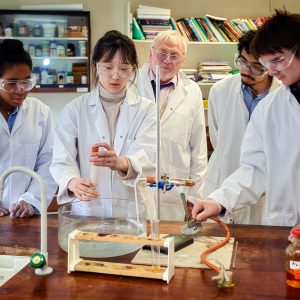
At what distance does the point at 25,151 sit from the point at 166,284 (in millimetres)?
1159

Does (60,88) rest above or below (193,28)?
below

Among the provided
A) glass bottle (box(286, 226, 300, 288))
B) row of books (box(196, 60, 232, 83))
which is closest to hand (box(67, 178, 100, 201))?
glass bottle (box(286, 226, 300, 288))

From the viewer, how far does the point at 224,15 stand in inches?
172

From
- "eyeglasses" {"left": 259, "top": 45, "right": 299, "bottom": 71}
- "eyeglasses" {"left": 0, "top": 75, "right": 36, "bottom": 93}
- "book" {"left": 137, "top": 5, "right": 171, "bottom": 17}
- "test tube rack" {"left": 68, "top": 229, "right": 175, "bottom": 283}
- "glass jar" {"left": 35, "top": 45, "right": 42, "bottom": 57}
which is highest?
"book" {"left": 137, "top": 5, "right": 171, "bottom": 17}

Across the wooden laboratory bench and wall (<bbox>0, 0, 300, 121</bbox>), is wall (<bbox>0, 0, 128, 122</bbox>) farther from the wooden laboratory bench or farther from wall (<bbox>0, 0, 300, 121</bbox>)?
the wooden laboratory bench

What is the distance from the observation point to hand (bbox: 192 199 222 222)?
160 cm

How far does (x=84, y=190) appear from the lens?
1653mm

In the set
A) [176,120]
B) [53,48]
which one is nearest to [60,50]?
[53,48]

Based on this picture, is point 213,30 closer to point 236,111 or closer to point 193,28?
point 193,28

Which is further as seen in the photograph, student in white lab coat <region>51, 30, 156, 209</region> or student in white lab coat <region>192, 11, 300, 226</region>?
student in white lab coat <region>51, 30, 156, 209</region>

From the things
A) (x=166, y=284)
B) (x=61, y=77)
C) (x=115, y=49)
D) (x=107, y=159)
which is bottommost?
(x=166, y=284)

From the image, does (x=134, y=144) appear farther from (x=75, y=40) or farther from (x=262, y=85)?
(x=75, y=40)

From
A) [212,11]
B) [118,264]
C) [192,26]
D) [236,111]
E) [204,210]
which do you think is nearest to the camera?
[118,264]

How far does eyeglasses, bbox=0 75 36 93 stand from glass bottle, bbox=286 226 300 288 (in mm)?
1298
